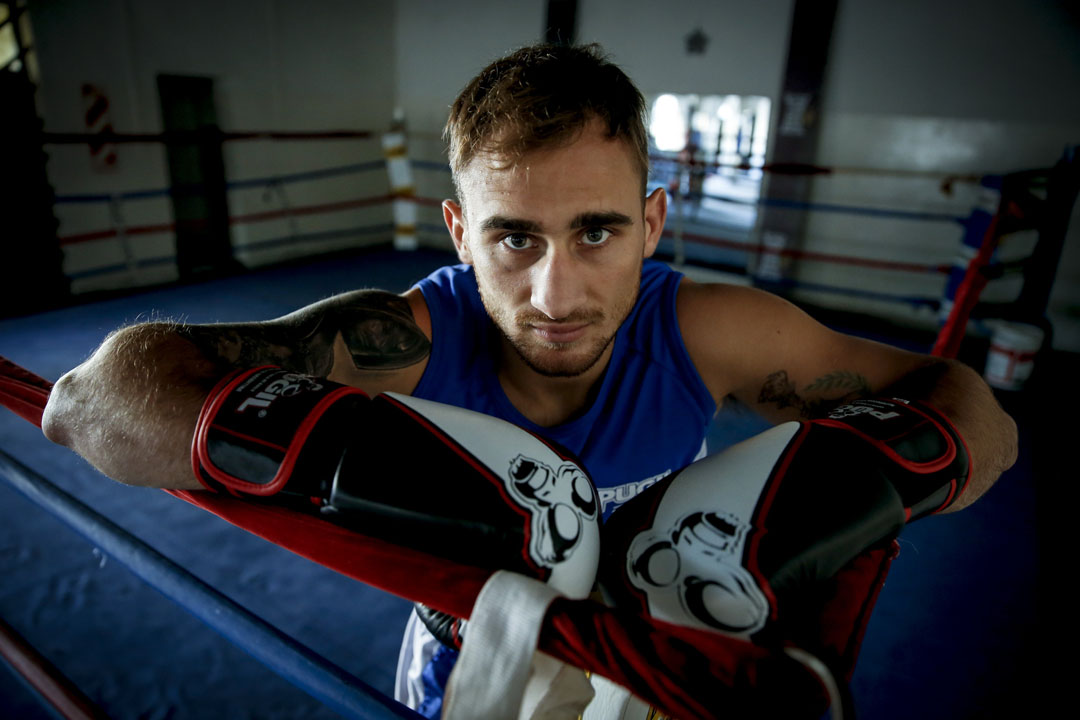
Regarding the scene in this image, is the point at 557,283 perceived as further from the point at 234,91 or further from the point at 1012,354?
the point at 234,91

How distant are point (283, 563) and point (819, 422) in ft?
5.49

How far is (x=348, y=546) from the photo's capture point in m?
0.56

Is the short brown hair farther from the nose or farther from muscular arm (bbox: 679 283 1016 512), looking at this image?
muscular arm (bbox: 679 283 1016 512)

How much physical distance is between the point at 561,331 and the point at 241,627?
54cm

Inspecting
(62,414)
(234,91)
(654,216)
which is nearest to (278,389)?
(62,414)

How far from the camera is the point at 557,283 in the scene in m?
0.93

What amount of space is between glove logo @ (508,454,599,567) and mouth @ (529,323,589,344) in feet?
1.14

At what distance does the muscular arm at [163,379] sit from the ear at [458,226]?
240mm

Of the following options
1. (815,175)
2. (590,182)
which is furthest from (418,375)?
(815,175)

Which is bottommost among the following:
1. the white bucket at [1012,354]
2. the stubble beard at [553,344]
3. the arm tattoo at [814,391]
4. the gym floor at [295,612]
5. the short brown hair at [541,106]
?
the gym floor at [295,612]

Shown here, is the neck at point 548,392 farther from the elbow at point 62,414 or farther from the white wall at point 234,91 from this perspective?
the white wall at point 234,91

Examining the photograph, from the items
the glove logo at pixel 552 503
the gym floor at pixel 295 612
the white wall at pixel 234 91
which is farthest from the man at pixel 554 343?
the white wall at pixel 234 91

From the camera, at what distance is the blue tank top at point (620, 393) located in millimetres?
1183

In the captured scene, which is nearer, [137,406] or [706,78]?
[137,406]
